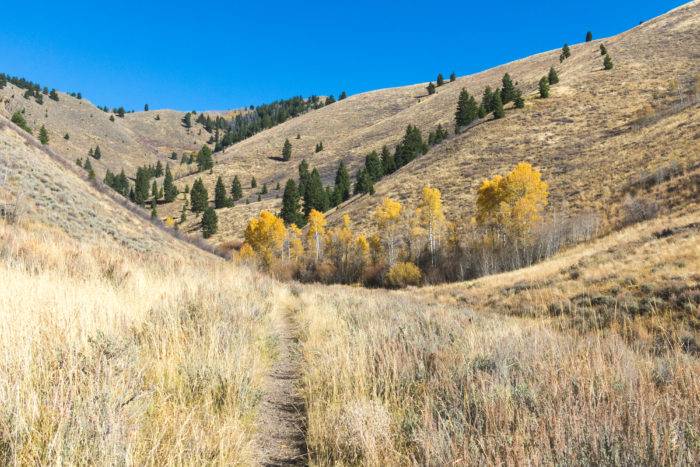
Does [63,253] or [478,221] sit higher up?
[478,221]

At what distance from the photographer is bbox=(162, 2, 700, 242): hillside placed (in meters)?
43.0

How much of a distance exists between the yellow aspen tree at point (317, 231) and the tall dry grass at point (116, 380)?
168 ft

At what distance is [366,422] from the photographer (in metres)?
2.93

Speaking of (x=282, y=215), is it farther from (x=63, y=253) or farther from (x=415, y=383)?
(x=415, y=383)

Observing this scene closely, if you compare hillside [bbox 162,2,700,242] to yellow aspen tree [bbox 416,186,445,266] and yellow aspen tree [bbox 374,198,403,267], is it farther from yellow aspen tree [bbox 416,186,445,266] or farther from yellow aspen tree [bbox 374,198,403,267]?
yellow aspen tree [bbox 374,198,403,267]

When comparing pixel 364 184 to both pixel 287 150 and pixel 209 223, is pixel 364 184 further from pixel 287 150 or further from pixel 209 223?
pixel 287 150

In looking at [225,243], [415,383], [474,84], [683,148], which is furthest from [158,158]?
[415,383]

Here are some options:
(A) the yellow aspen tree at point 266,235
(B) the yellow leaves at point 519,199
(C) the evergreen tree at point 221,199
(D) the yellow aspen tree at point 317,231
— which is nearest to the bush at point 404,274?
(B) the yellow leaves at point 519,199

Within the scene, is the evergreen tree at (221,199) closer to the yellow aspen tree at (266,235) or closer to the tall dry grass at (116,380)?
the yellow aspen tree at (266,235)

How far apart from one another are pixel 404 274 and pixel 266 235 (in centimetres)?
2233

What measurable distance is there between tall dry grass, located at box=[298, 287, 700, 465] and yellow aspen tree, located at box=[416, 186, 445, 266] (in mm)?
39982

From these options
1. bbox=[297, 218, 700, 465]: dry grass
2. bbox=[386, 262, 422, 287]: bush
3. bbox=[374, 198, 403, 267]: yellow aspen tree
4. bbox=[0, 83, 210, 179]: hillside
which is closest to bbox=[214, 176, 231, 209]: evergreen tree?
bbox=[374, 198, 403, 267]: yellow aspen tree

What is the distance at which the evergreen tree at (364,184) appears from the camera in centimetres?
6812

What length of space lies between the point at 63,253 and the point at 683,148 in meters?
52.3
